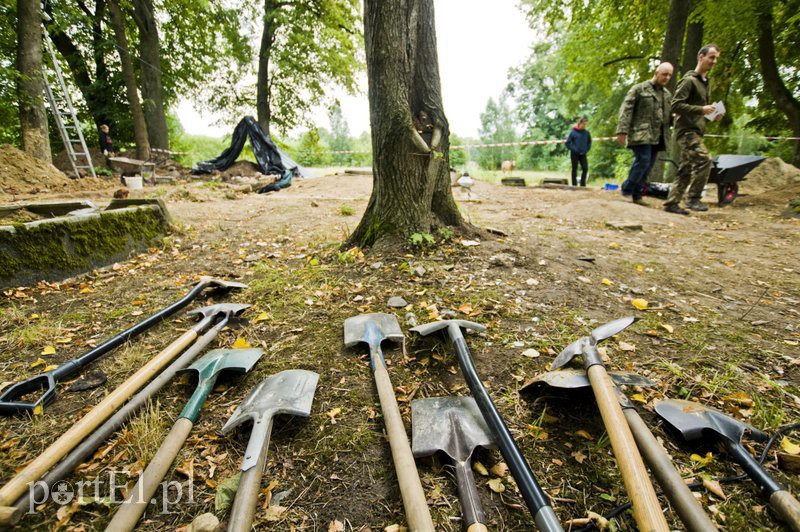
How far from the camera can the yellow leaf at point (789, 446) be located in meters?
1.22

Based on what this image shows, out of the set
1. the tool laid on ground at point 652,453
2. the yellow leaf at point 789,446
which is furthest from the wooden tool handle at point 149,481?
the yellow leaf at point 789,446

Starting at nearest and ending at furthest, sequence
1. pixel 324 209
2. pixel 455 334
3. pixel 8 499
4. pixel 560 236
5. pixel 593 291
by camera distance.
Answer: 1. pixel 8 499
2. pixel 455 334
3. pixel 593 291
4. pixel 560 236
5. pixel 324 209

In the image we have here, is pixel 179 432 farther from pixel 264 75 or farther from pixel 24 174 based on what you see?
pixel 264 75

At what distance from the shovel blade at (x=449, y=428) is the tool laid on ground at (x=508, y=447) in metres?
0.04

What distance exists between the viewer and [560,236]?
3.93m

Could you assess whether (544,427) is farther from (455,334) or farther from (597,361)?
(455,334)

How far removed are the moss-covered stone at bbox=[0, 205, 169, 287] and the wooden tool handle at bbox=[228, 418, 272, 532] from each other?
9.59 ft

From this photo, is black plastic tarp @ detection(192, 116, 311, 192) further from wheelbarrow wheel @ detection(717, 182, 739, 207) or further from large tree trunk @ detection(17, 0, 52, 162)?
wheelbarrow wheel @ detection(717, 182, 739, 207)

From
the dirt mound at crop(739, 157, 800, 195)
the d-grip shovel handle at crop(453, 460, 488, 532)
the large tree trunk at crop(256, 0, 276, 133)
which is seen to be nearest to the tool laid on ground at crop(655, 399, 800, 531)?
the d-grip shovel handle at crop(453, 460, 488, 532)

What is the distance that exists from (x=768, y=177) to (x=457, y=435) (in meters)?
10.5

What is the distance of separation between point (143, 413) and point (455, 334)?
144cm

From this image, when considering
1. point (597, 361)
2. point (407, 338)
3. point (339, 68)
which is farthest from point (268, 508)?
point (339, 68)

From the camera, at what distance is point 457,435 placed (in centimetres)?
124

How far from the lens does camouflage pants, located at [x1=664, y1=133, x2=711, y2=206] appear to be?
537cm
